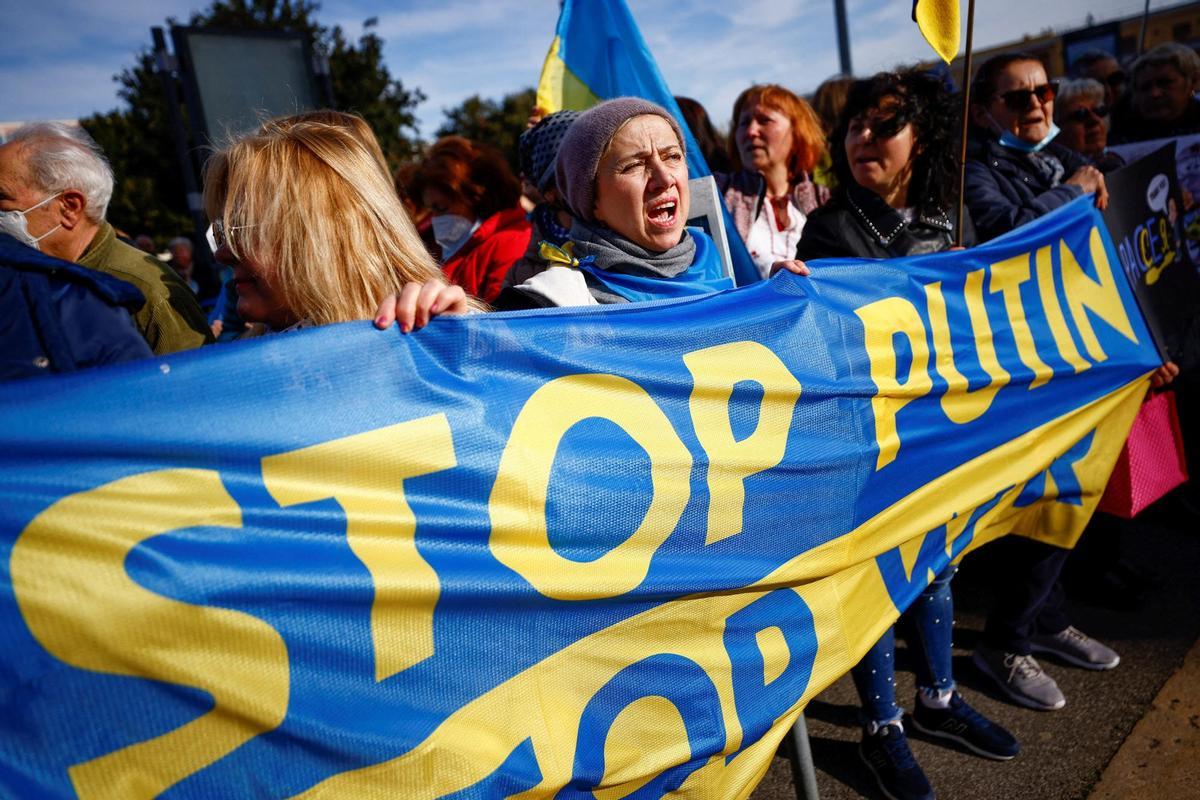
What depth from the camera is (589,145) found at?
2262 millimetres

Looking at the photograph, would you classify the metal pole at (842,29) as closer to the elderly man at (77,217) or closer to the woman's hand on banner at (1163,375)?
the woman's hand on banner at (1163,375)

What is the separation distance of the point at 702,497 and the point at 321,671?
83 cm

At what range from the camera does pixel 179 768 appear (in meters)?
1.28

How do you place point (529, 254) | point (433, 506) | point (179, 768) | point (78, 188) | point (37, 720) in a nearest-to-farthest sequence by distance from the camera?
point (37, 720), point (179, 768), point (433, 506), point (78, 188), point (529, 254)

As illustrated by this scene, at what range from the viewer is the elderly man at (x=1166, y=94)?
15.8 ft

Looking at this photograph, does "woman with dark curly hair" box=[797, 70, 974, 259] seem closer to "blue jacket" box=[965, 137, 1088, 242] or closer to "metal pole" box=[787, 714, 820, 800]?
"blue jacket" box=[965, 137, 1088, 242]

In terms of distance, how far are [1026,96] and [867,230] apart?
121cm

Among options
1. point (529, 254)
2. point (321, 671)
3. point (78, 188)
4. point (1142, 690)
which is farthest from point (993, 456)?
point (78, 188)

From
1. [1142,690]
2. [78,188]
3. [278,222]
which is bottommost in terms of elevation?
[1142,690]

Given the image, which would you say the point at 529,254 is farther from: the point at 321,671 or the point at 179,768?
the point at 179,768

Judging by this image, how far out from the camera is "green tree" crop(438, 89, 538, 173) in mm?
36469

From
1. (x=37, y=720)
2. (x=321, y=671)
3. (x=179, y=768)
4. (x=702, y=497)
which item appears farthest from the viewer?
(x=702, y=497)

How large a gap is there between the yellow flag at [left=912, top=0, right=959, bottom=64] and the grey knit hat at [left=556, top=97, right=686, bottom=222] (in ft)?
2.70

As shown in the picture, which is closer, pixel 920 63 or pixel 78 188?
pixel 78 188
